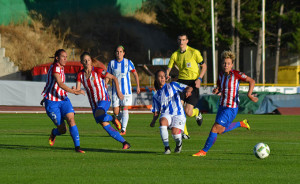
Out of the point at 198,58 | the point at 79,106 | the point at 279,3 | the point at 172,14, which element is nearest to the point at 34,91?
the point at 79,106

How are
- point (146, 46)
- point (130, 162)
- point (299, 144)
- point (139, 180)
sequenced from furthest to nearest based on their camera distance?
point (146, 46) → point (299, 144) → point (130, 162) → point (139, 180)

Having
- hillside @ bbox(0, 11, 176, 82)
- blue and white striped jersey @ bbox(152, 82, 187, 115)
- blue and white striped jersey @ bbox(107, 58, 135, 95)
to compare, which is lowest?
blue and white striped jersey @ bbox(152, 82, 187, 115)

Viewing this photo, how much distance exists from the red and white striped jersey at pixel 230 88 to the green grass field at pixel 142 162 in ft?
3.02

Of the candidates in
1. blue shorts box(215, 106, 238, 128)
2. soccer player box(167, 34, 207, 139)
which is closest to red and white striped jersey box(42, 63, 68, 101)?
blue shorts box(215, 106, 238, 128)

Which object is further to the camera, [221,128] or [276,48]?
[276,48]

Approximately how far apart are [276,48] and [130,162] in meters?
40.8

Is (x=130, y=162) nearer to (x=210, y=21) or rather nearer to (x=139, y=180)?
(x=139, y=180)

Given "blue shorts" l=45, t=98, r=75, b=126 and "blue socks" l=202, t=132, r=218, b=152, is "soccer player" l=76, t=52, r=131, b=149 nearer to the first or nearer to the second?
"blue shorts" l=45, t=98, r=75, b=126

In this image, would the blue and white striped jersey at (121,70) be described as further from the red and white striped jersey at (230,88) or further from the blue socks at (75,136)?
the red and white striped jersey at (230,88)

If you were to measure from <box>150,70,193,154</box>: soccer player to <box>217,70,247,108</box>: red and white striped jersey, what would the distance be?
731 mm

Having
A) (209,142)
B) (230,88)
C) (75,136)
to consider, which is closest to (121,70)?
(75,136)

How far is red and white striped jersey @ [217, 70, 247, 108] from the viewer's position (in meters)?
11.4

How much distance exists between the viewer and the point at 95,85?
11.9 meters

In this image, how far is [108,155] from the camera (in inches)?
436
